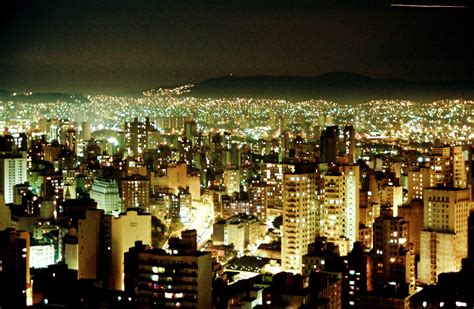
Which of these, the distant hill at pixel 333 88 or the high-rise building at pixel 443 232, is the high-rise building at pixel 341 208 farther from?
the distant hill at pixel 333 88

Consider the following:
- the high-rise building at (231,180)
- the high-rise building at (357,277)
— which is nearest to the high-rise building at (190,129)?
the high-rise building at (231,180)

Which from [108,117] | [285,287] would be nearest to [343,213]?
[285,287]

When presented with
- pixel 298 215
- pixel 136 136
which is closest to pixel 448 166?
pixel 298 215

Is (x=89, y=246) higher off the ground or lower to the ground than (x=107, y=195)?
lower

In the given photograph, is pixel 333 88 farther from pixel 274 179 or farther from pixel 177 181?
pixel 177 181

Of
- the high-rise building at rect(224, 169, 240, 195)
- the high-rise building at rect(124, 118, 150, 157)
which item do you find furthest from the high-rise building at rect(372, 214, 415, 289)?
the high-rise building at rect(124, 118, 150, 157)
